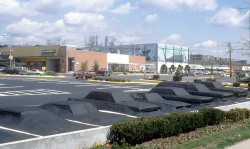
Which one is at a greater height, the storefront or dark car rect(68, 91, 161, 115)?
the storefront

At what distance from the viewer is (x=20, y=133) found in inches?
244

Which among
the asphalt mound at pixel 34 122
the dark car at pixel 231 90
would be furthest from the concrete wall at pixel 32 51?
the asphalt mound at pixel 34 122

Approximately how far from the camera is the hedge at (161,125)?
614 cm

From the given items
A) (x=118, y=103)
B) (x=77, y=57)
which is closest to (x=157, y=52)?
(x=77, y=57)

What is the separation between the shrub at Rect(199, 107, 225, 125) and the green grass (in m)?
0.68

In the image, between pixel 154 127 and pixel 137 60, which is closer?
pixel 154 127

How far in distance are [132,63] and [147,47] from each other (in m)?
14.9

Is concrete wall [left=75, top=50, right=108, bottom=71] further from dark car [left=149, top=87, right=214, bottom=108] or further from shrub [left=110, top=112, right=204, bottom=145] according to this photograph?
shrub [left=110, top=112, right=204, bottom=145]

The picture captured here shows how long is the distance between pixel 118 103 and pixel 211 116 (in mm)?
3451

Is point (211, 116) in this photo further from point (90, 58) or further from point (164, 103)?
point (90, 58)

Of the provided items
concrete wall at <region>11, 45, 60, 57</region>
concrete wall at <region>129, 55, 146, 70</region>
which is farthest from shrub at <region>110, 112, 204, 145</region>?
concrete wall at <region>129, 55, 146, 70</region>

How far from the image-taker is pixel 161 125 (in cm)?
679

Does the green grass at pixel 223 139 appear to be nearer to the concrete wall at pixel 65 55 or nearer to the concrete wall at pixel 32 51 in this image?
the concrete wall at pixel 65 55

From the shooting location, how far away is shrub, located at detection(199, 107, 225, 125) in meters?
8.38
